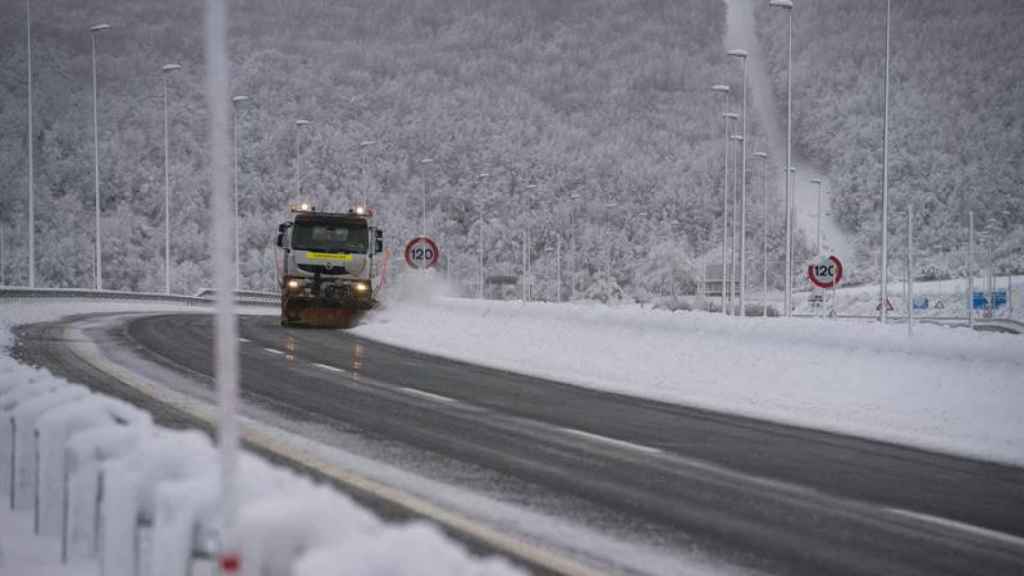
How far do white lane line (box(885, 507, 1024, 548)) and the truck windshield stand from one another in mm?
23769

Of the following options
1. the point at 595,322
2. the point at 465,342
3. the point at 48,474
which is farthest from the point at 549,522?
the point at 465,342

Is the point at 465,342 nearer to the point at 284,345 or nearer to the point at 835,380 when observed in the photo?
the point at 284,345

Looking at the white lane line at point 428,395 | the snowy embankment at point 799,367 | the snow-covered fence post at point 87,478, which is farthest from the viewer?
the white lane line at point 428,395

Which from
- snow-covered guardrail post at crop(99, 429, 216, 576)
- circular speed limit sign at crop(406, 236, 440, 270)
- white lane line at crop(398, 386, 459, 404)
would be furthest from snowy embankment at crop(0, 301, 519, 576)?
circular speed limit sign at crop(406, 236, 440, 270)

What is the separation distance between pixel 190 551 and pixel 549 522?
3444 mm

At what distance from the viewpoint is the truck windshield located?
3077 centimetres

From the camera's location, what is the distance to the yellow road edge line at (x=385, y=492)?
665 cm

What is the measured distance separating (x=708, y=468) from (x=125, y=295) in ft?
138

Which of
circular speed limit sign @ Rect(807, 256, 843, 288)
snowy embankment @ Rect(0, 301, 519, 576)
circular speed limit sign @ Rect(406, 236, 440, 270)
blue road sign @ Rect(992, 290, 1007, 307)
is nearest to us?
snowy embankment @ Rect(0, 301, 519, 576)

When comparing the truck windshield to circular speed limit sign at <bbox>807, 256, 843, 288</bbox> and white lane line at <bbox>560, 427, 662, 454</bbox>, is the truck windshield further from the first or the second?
white lane line at <bbox>560, 427, 662, 454</bbox>

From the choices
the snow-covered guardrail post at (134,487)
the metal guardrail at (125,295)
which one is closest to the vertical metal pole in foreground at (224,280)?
the snow-covered guardrail post at (134,487)

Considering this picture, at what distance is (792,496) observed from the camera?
8906 millimetres

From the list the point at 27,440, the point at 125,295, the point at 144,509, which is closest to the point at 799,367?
the point at 27,440

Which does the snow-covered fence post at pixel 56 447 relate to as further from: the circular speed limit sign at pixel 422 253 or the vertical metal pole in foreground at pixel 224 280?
the circular speed limit sign at pixel 422 253
